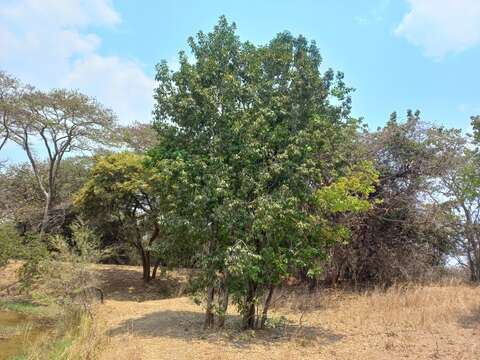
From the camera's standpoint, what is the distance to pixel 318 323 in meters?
12.0

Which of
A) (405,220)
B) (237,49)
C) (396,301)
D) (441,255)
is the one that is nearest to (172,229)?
(237,49)

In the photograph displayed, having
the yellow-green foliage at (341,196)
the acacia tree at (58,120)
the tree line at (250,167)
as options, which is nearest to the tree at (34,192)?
the acacia tree at (58,120)

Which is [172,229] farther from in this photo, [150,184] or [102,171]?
[102,171]

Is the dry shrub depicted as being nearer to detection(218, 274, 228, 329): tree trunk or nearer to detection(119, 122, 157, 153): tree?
detection(218, 274, 228, 329): tree trunk

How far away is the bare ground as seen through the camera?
8.73 meters

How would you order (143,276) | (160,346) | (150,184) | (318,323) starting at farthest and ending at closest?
(143,276) → (150,184) → (318,323) → (160,346)

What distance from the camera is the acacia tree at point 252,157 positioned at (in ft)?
32.0

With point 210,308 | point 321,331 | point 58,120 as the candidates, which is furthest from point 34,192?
point 321,331

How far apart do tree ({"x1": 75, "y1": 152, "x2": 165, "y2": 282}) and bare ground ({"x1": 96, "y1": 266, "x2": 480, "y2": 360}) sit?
232 inches

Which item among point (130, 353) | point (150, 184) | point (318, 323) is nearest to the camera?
point (130, 353)

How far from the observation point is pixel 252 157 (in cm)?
1002

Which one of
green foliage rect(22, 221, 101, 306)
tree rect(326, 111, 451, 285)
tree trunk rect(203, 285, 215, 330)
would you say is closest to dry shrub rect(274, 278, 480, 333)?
tree rect(326, 111, 451, 285)

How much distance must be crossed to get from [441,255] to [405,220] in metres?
3.47

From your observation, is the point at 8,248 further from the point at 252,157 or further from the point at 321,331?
the point at 321,331
